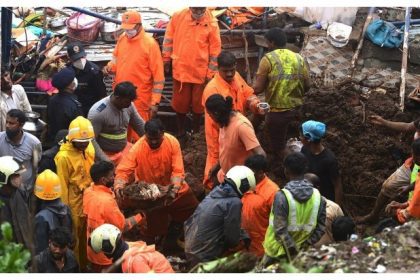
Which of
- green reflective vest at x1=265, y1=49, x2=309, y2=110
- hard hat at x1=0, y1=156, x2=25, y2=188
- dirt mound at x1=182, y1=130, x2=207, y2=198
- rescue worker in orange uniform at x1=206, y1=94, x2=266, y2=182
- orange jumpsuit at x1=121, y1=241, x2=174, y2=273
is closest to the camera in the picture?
orange jumpsuit at x1=121, y1=241, x2=174, y2=273

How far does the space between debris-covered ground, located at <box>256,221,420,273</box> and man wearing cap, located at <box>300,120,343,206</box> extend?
2.12 m

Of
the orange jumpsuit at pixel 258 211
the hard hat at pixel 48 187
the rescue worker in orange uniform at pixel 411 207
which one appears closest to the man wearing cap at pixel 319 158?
the rescue worker in orange uniform at pixel 411 207

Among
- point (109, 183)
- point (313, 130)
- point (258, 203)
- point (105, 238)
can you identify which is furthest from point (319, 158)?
point (105, 238)

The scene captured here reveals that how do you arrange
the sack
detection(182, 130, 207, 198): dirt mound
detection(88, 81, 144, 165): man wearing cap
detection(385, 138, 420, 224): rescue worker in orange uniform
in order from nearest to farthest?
detection(385, 138, 420, 224): rescue worker in orange uniform → detection(88, 81, 144, 165): man wearing cap → detection(182, 130, 207, 198): dirt mound → the sack

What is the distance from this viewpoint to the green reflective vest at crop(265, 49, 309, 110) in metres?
11.4

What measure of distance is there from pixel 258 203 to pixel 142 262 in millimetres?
1585

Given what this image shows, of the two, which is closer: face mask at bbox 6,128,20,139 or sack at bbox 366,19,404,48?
face mask at bbox 6,128,20,139

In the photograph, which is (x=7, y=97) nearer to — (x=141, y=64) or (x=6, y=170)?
(x=141, y=64)

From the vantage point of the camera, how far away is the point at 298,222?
870cm

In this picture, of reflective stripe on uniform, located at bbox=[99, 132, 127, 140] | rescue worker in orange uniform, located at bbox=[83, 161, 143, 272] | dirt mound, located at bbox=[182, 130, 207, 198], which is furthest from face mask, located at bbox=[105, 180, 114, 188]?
dirt mound, located at bbox=[182, 130, 207, 198]

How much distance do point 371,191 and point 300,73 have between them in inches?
63.4

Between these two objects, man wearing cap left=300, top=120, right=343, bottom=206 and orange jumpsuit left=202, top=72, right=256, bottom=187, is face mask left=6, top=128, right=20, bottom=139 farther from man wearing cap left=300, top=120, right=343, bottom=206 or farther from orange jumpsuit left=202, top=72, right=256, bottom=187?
man wearing cap left=300, top=120, right=343, bottom=206

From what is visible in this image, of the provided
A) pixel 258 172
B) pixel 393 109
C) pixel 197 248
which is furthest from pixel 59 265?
pixel 393 109

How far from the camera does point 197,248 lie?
915 centimetres
